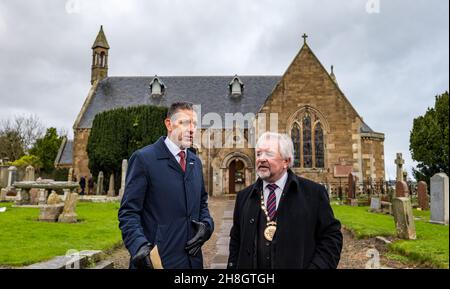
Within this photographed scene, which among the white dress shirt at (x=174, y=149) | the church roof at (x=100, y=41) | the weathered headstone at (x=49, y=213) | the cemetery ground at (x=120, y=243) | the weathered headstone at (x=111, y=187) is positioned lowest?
the cemetery ground at (x=120, y=243)

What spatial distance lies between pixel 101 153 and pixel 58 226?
1445cm

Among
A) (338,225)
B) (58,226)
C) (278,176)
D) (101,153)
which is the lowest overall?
(58,226)

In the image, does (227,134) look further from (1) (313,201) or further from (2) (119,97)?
(1) (313,201)

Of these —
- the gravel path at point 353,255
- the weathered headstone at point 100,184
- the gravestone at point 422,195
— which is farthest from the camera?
the weathered headstone at point 100,184

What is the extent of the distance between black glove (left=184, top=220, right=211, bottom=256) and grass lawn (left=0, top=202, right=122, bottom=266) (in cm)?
390

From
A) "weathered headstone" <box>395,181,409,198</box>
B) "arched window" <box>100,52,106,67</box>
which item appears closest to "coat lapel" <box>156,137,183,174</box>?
"weathered headstone" <box>395,181,409,198</box>

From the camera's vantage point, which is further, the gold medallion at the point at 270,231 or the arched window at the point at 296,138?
the arched window at the point at 296,138

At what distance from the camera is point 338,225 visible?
95.2 inches

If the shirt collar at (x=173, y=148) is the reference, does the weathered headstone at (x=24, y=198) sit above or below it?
below

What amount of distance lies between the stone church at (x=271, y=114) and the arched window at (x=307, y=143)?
61mm

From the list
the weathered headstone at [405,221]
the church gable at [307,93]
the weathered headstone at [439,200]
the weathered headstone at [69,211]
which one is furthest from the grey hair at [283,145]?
the church gable at [307,93]

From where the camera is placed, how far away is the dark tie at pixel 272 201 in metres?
2.41

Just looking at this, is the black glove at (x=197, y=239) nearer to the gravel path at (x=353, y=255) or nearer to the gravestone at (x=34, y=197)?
the gravel path at (x=353, y=255)
